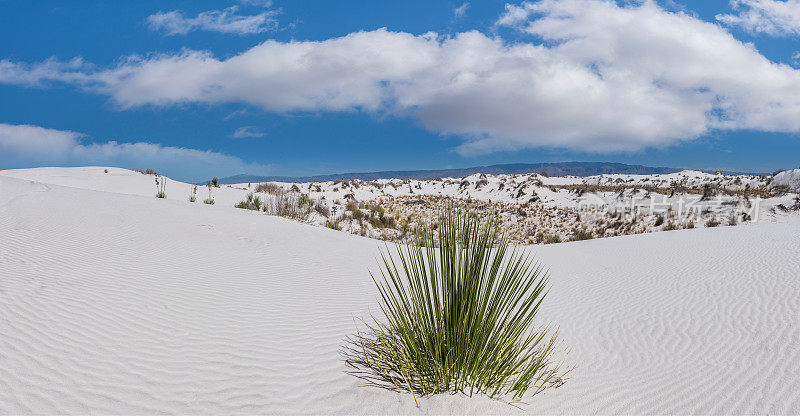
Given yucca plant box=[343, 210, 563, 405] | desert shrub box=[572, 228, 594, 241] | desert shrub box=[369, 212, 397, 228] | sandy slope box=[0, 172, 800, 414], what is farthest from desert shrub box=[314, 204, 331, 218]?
yucca plant box=[343, 210, 563, 405]

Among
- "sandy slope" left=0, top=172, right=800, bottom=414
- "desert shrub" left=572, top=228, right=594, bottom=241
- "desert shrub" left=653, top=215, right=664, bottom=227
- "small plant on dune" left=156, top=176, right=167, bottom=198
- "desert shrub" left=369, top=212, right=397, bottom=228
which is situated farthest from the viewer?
"desert shrub" left=369, top=212, right=397, bottom=228

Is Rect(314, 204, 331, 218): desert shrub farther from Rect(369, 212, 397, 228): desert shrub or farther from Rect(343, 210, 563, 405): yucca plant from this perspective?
Rect(343, 210, 563, 405): yucca plant

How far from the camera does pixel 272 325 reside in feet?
14.4

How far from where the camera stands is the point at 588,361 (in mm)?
4047

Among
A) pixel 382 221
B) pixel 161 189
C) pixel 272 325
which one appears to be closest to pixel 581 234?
pixel 382 221

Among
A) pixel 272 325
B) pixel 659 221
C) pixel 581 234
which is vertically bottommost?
pixel 272 325

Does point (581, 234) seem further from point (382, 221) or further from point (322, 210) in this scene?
point (322, 210)

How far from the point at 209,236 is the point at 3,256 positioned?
349cm

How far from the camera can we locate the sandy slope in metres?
2.91

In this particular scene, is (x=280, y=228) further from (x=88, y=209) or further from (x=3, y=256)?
(x=3, y=256)

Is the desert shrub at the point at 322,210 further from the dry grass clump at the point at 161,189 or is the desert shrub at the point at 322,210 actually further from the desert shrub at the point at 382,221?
the dry grass clump at the point at 161,189

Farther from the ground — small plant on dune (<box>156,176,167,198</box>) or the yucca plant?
small plant on dune (<box>156,176,167,198</box>)

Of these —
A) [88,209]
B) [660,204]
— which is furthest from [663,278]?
[660,204]

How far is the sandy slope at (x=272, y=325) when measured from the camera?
2.91 m
